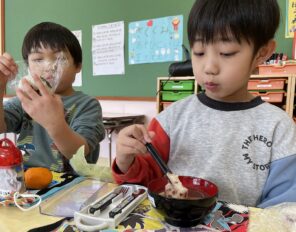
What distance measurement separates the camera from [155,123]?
73 centimetres

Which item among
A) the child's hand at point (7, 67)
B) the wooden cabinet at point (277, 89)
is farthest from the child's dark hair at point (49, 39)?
the wooden cabinet at point (277, 89)

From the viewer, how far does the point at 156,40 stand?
2490 millimetres

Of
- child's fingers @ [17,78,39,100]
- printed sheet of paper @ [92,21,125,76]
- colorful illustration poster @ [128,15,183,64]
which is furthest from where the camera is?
printed sheet of paper @ [92,21,125,76]

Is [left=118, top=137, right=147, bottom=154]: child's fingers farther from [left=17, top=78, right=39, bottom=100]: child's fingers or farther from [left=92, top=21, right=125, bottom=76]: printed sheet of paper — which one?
[left=92, top=21, right=125, bottom=76]: printed sheet of paper

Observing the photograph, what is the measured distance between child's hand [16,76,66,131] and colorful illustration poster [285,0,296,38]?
1.88 meters

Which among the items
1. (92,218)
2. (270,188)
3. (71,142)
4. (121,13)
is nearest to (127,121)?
(121,13)

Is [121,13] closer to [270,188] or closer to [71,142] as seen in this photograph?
[71,142]

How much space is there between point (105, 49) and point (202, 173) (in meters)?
2.34

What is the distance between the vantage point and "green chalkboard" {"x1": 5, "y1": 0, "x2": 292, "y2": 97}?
96.7 inches

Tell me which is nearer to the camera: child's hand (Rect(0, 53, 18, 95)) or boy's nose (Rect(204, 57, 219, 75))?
boy's nose (Rect(204, 57, 219, 75))

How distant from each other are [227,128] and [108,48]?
229cm

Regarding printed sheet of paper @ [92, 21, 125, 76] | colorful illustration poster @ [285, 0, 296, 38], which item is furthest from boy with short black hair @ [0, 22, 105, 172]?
printed sheet of paper @ [92, 21, 125, 76]

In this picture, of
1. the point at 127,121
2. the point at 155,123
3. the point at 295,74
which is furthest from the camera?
the point at 127,121

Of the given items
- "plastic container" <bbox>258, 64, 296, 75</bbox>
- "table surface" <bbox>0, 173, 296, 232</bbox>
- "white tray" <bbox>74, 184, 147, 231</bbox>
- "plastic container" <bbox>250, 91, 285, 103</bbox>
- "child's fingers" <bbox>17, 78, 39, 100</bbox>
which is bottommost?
"table surface" <bbox>0, 173, 296, 232</bbox>
